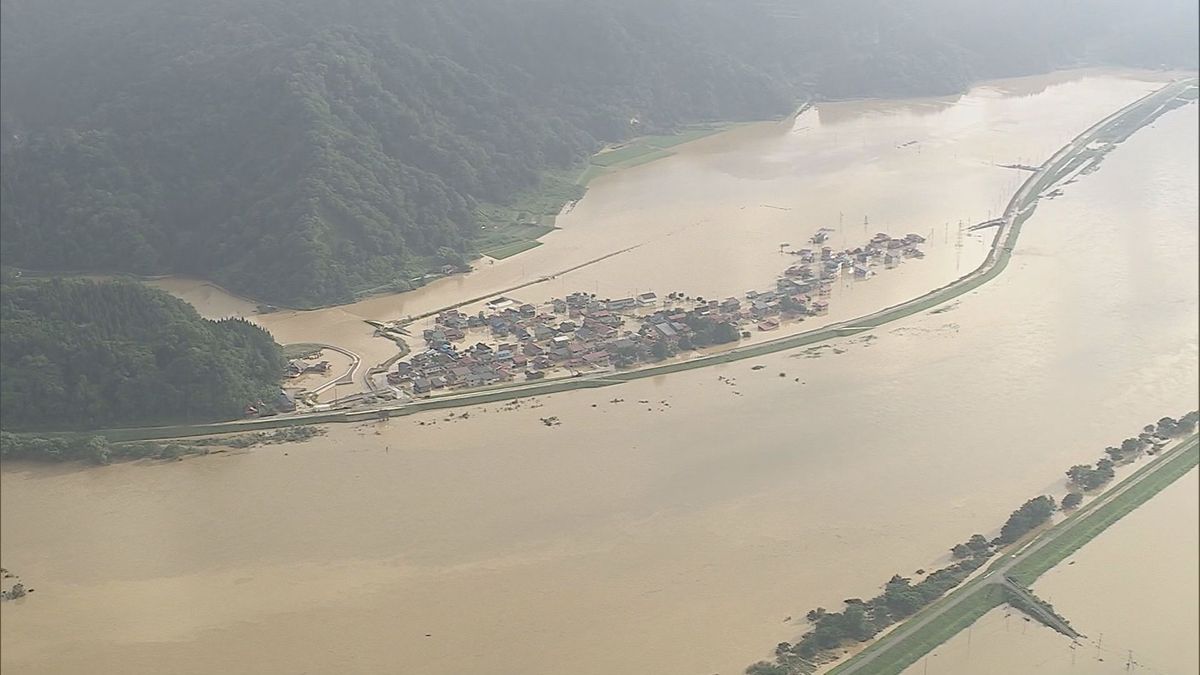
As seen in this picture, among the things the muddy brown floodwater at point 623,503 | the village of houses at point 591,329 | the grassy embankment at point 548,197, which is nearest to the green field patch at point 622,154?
the grassy embankment at point 548,197

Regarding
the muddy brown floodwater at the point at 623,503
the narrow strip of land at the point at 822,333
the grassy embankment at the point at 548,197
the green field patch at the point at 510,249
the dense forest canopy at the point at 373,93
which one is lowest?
the muddy brown floodwater at the point at 623,503

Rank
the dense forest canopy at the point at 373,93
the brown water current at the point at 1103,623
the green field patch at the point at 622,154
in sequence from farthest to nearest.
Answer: the green field patch at the point at 622,154, the dense forest canopy at the point at 373,93, the brown water current at the point at 1103,623

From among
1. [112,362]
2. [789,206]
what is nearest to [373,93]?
[789,206]

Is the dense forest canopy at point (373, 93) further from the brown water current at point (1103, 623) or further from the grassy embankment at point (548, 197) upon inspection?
the brown water current at point (1103, 623)

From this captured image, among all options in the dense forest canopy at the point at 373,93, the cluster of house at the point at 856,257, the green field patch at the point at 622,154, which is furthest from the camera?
the green field patch at the point at 622,154

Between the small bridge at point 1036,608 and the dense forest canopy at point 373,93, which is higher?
the dense forest canopy at point 373,93

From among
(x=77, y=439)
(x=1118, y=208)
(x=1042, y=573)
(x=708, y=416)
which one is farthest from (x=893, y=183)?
(x=77, y=439)

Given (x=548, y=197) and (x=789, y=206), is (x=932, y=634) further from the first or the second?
(x=548, y=197)

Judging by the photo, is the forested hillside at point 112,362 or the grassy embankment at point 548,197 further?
the grassy embankment at point 548,197
